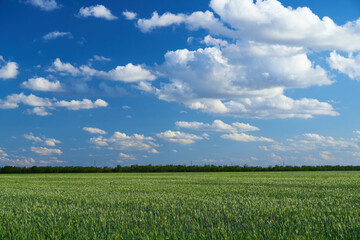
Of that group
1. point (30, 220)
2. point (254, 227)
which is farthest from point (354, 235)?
point (30, 220)

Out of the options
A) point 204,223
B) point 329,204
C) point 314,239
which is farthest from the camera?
point 329,204

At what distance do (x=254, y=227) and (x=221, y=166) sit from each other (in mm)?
49819

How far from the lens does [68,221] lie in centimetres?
324

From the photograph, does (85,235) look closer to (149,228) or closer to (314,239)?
(149,228)

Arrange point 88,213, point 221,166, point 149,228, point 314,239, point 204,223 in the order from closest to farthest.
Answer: point 314,239 < point 149,228 < point 204,223 < point 88,213 < point 221,166

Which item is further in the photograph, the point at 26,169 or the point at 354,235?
the point at 26,169

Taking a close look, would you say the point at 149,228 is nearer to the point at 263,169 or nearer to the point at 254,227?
the point at 254,227

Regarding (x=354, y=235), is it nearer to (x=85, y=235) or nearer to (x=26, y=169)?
(x=85, y=235)

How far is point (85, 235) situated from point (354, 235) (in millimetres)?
2245

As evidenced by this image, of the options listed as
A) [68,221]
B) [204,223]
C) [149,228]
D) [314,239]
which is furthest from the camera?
[68,221]

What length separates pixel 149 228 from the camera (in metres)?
2.82

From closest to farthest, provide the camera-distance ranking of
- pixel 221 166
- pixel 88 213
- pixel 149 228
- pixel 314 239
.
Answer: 1. pixel 314 239
2. pixel 149 228
3. pixel 88 213
4. pixel 221 166

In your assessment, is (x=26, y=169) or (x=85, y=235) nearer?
(x=85, y=235)

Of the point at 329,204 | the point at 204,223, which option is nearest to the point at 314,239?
the point at 204,223
